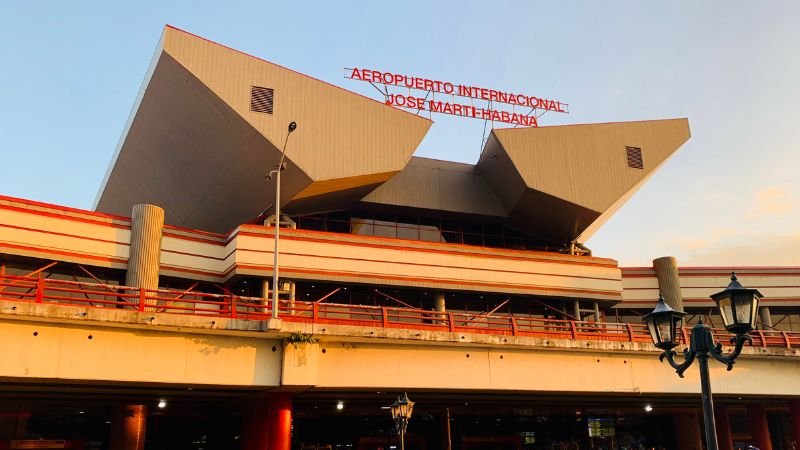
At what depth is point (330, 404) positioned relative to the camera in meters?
32.5

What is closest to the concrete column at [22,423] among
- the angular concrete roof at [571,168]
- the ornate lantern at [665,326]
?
the angular concrete roof at [571,168]

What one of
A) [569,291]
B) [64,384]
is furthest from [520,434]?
[64,384]

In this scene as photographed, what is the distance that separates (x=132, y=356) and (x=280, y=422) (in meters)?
5.68

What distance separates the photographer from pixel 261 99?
3900 centimetres

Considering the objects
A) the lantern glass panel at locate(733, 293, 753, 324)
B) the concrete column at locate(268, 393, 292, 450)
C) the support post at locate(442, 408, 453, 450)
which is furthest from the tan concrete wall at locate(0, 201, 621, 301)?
the lantern glass panel at locate(733, 293, 753, 324)

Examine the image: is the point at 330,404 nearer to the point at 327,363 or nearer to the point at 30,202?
the point at 327,363

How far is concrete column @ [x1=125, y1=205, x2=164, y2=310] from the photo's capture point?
35.6 metres

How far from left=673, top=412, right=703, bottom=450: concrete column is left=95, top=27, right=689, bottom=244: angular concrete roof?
13.9m

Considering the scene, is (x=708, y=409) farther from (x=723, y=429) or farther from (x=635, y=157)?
(x=635, y=157)

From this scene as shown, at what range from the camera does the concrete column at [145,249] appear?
35625 mm

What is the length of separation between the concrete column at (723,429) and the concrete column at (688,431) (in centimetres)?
517

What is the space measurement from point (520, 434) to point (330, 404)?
16665 millimetres

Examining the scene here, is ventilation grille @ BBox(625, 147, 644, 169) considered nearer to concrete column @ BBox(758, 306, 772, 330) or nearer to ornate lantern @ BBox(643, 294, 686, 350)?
concrete column @ BBox(758, 306, 772, 330)

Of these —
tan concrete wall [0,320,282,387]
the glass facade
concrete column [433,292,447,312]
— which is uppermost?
the glass facade
